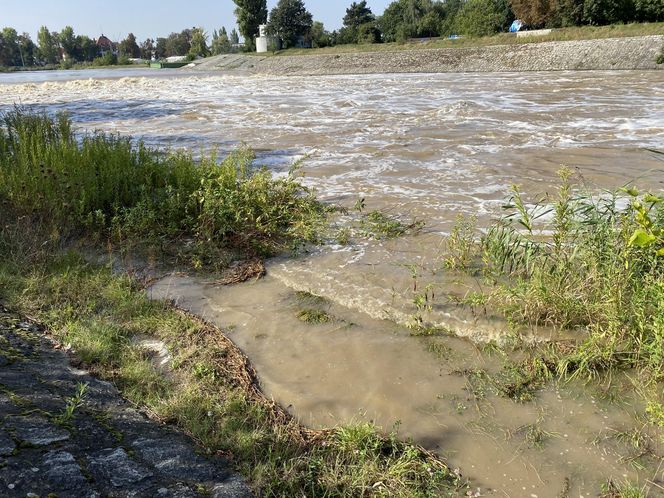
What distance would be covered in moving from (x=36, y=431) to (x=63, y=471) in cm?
29

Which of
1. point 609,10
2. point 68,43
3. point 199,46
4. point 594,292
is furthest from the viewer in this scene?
point 68,43

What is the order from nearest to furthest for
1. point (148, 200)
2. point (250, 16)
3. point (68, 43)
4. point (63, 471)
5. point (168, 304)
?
point (63, 471) < point (168, 304) < point (148, 200) < point (250, 16) < point (68, 43)

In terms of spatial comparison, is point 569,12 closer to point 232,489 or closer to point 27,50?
point 232,489

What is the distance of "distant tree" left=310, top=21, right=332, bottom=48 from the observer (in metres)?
66.9

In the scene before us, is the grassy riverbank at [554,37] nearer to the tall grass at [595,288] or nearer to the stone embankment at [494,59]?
the stone embankment at [494,59]

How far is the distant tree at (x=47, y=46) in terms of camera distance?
4808 inches

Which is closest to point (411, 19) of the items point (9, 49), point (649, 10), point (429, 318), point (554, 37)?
point (554, 37)

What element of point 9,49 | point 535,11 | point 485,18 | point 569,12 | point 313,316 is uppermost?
point 9,49

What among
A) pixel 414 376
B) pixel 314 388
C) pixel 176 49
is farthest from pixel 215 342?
pixel 176 49

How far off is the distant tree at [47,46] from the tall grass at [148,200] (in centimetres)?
14092

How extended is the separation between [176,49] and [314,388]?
135m

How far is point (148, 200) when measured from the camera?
5359mm

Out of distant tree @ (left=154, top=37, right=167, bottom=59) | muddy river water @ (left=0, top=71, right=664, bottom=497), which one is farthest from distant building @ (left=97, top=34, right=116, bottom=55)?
muddy river water @ (left=0, top=71, right=664, bottom=497)

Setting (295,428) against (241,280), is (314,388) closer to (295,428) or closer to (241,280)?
(295,428)
